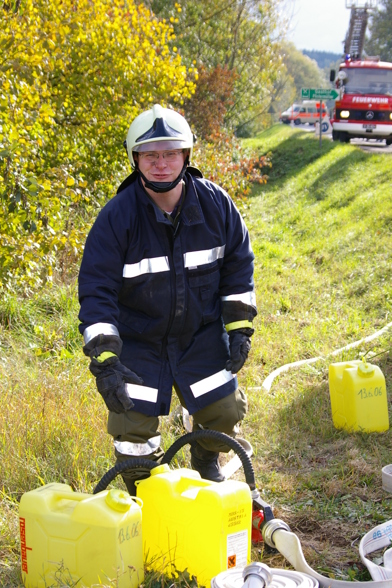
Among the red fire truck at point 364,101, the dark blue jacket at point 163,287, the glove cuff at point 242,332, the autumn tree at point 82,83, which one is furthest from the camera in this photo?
the red fire truck at point 364,101

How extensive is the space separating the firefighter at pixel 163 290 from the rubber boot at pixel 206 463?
3.4 inches

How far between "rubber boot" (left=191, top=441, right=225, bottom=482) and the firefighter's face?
126 cm

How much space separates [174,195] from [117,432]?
3.52 feet

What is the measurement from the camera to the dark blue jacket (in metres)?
2.88

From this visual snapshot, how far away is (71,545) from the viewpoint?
2348 mm

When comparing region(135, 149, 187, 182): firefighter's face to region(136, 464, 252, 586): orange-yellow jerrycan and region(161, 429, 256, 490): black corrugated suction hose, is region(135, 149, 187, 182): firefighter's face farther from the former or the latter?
region(136, 464, 252, 586): orange-yellow jerrycan

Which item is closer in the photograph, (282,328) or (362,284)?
(282,328)

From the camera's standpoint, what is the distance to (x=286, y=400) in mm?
4605

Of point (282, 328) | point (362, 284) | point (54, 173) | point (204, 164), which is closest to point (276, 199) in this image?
point (204, 164)

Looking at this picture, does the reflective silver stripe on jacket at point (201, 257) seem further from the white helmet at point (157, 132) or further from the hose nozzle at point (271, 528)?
the hose nozzle at point (271, 528)

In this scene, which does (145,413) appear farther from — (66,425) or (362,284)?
(362,284)

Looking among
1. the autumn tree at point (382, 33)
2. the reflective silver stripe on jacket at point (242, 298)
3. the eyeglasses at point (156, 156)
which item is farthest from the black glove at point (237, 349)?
the autumn tree at point (382, 33)

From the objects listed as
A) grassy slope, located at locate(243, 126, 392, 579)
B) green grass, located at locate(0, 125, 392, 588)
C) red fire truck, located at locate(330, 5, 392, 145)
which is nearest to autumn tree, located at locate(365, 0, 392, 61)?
red fire truck, located at locate(330, 5, 392, 145)

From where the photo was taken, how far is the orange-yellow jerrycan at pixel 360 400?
4.05 m
